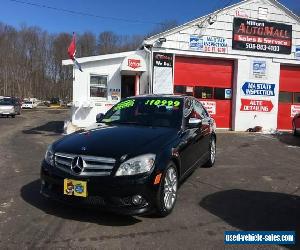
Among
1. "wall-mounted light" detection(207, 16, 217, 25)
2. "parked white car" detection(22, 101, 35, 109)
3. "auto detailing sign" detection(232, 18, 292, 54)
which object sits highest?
"wall-mounted light" detection(207, 16, 217, 25)

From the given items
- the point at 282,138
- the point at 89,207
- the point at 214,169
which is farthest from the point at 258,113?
the point at 89,207

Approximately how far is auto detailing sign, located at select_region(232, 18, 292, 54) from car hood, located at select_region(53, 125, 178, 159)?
40.9 feet

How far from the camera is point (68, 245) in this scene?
4312mm

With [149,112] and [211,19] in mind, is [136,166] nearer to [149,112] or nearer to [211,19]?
→ [149,112]

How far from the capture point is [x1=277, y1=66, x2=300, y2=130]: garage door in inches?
728

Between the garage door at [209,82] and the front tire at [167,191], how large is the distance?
1170 cm

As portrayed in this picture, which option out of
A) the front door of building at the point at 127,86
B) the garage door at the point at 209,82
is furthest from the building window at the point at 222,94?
the front door of building at the point at 127,86

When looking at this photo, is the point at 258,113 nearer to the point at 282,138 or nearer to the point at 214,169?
the point at 282,138

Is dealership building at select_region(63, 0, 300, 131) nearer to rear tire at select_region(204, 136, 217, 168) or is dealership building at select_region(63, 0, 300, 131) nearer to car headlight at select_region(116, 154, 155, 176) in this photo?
rear tire at select_region(204, 136, 217, 168)

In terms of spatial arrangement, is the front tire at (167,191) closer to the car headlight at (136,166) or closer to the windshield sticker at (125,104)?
the car headlight at (136,166)

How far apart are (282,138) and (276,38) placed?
5.11m

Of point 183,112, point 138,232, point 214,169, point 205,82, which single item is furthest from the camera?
point 205,82

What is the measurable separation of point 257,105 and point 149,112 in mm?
12256

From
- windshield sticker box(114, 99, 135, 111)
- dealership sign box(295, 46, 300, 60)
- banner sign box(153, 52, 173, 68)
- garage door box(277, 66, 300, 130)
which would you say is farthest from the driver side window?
dealership sign box(295, 46, 300, 60)
